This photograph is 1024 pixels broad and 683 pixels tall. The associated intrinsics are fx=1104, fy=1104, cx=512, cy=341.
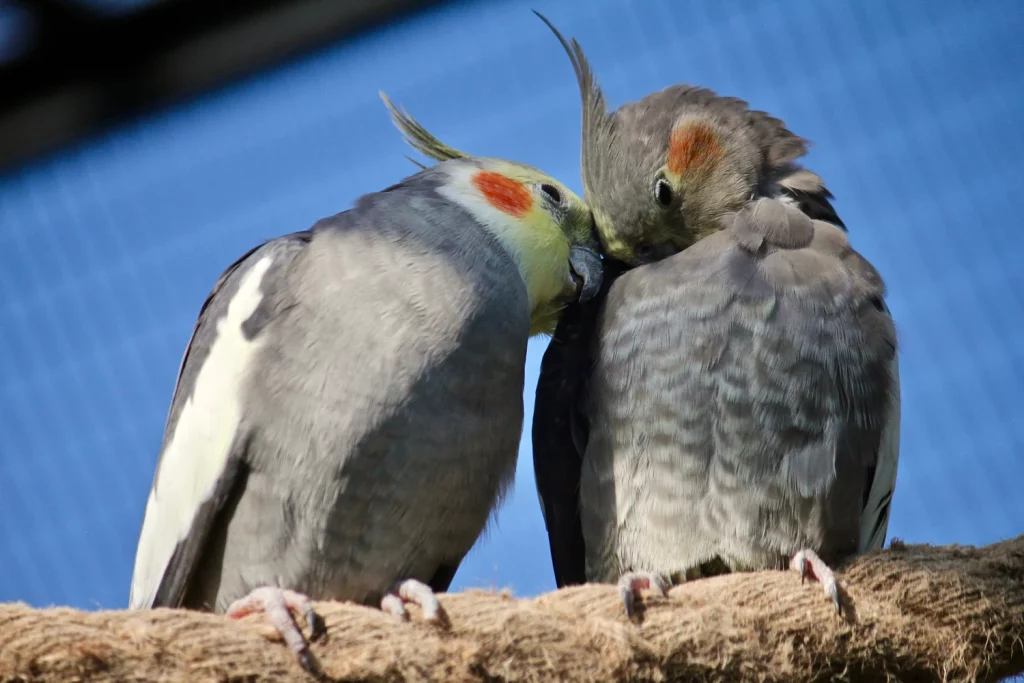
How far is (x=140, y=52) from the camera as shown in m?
2.40

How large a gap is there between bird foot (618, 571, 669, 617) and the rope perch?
0.07ft

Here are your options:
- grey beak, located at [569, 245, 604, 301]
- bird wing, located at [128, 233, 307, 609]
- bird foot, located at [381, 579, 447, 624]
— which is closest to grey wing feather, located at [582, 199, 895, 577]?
grey beak, located at [569, 245, 604, 301]

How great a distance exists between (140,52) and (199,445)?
943 millimetres

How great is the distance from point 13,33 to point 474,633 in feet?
5.13

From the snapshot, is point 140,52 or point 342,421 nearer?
point 140,52

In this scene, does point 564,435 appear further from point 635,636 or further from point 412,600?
point 635,636

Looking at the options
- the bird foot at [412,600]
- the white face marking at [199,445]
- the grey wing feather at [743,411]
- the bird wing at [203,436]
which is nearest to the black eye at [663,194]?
the grey wing feather at [743,411]

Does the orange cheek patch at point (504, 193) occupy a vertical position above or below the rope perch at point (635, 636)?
above

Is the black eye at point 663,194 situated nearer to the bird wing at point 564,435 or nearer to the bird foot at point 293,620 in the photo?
the bird wing at point 564,435

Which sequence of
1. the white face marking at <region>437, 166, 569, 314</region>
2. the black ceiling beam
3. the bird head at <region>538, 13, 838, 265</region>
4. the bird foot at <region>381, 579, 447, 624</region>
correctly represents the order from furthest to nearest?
1. the bird head at <region>538, 13, 838, 265</region>
2. the white face marking at <region>437, 166, 569, 314</region>
3. the black ceiling beam
4. the bird foot at <region>381, 579, 447, 624</region>

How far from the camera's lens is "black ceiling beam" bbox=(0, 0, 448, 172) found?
226cm

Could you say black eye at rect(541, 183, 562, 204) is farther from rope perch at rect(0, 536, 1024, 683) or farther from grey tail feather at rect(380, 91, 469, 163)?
rope perch at rect(0, 536, 1024, 683)

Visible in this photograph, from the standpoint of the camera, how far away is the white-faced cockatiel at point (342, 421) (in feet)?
8.58

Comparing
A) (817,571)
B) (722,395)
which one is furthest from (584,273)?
(817,571)
